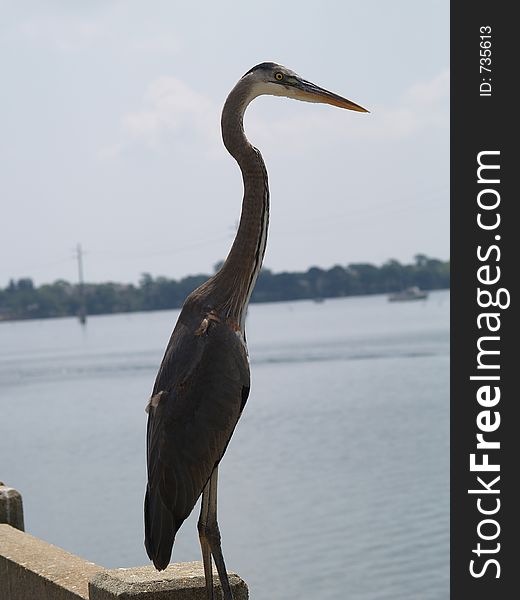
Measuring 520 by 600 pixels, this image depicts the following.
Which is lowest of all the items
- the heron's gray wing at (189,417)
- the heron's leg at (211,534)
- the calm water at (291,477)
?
the calm water at (291,477)

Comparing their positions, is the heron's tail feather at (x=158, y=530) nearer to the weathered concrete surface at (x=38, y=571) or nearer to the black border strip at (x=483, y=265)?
the weathered concrete surface at (x=38, y=571)

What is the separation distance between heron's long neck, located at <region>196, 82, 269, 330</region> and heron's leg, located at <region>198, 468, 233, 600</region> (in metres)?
0.62

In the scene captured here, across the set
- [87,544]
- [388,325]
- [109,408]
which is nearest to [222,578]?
[87,544]

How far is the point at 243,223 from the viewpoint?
4066 millimetres

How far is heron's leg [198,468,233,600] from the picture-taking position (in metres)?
3.88

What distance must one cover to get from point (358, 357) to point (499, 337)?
53.2 meters

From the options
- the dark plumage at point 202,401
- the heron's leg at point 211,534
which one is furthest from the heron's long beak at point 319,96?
the heron's leg at point 211,534

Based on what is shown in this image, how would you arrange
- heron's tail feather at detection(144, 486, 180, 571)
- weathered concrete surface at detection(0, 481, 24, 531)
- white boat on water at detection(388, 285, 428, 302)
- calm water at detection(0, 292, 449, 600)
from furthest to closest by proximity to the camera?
white boat on water at detection(388, 285, 428, 302) < calm water at detection(0, 292, 449, 600) < weathered concrete surface at detection(0, 481, 24, 531) < heron's tail feather at detection(144, 486, 180, 571)

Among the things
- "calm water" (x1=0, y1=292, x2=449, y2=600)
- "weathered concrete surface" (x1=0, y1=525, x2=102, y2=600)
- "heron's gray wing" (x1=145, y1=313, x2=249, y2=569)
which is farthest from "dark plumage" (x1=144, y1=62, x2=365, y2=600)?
"calm water" (x1=0, y1=292, x2=449, y2=600)

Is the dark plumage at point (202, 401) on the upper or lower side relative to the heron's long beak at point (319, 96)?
lower

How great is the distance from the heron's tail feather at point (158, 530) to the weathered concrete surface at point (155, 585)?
7 centimetres

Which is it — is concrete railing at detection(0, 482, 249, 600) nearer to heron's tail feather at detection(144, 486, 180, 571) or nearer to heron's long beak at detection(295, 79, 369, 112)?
heron's tail feather at detection(144, 486, 180, 571)

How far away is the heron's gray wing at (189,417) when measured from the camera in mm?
3863

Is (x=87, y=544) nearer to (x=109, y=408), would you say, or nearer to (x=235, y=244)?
(x=235, y=244)
